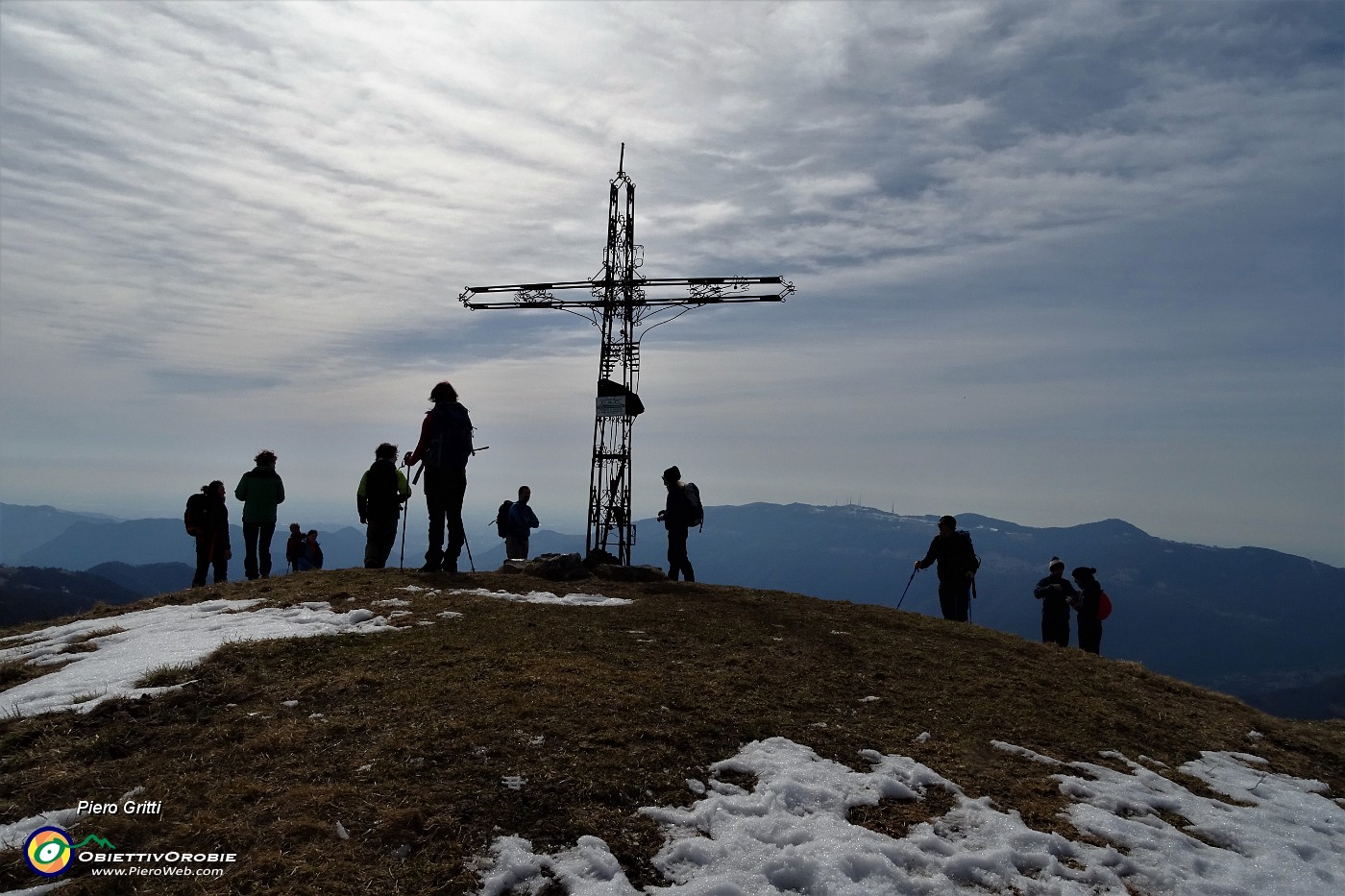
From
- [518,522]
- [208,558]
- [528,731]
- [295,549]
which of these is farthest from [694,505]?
[295,549]

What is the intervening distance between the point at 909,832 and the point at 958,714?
3.40 m

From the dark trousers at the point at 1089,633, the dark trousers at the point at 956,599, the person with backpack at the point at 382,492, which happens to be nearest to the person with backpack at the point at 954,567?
the dark trousers at the point at 956,599

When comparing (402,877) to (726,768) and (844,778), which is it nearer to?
(726,768)

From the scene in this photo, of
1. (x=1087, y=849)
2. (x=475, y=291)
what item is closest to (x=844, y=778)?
(x=1087, y=849)

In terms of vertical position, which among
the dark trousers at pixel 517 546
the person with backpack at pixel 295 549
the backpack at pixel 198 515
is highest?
the backpack at pixel 198 515

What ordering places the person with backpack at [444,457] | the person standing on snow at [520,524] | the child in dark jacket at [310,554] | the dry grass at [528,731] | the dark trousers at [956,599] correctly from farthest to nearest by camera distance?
1. the child in dark jacket at [310,554]
2. the person standing on snow at [520,524]
3. the dark trousers at [956,599]
4. the person with backpack at [444,457]
5. the dry grass at [528,731]

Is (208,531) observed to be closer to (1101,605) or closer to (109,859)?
(109,859)

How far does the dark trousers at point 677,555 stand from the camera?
17844mm

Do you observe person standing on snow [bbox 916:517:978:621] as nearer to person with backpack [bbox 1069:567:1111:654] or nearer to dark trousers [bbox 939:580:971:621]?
dark trousers [bbox 939:580:971:621]

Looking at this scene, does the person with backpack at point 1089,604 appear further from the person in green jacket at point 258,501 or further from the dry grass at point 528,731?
the person in green jacket at point 258,501

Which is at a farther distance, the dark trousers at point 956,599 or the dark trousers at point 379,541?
the dark trousers at point 956,599

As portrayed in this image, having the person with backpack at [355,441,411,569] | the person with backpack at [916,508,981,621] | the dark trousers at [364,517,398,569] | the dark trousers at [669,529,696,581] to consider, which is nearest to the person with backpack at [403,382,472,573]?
the person with backpack at [355,441,411,569]

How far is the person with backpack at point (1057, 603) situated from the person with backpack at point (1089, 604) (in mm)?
229

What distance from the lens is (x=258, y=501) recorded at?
54.9 ft
